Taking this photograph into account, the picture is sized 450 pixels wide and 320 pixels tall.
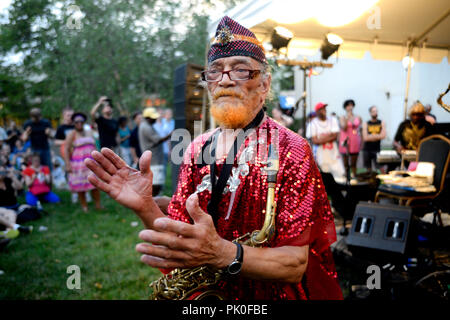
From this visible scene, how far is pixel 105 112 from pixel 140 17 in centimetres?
1080

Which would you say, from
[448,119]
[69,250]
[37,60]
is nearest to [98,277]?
[69,250]

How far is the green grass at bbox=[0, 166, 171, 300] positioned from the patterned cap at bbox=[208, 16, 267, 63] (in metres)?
2.99

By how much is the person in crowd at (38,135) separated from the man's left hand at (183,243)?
879 centimetres

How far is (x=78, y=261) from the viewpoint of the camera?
14.9 feet

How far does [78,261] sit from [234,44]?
13.8 ft

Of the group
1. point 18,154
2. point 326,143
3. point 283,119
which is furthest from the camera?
point 18,154

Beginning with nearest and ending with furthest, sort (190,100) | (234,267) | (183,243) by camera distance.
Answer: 1. (183,243)
2. (234,267)
3. (190,100)

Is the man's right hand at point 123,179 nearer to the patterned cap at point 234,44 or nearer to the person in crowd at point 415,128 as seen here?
the patterned cap at point 234,44

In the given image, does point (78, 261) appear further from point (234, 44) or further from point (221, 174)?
point (234, 44)

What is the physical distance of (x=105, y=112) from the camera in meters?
5.97

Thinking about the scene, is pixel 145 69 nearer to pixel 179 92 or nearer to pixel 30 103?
pixel 30 103

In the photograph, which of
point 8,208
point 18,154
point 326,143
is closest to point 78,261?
point 8,208

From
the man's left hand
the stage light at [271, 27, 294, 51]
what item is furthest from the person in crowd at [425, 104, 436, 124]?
the man's left hand

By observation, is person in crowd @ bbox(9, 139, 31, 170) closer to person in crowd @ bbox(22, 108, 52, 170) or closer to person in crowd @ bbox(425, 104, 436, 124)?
person in crowd @ bbox(22, 108, 52, 170)
